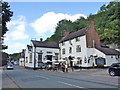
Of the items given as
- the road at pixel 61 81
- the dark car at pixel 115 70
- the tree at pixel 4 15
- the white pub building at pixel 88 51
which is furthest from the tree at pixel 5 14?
the white pub building at pixel 88 51

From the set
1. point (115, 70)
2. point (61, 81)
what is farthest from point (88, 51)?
point (61, 81)

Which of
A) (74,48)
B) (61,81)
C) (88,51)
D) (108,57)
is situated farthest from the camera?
(74,48)

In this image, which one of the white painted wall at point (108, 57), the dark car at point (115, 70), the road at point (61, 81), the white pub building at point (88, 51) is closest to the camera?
the road at point (61, 81)

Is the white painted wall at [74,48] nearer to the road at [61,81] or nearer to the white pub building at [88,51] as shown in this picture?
the white pub building at [88,51]

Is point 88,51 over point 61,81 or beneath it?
over

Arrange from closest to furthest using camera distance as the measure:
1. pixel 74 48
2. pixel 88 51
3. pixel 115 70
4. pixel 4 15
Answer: pixel 4 15 < pixel 115 70 < pixel 88 51 < pixel 74 48

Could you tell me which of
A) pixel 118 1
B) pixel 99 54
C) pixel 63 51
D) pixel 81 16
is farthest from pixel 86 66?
pixel 81 16

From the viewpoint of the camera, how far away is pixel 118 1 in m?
52.3

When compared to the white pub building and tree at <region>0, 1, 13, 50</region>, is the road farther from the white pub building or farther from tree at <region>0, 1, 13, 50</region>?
the white pub building

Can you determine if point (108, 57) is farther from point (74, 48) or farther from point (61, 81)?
point (61, 81)

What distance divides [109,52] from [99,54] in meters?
2.53

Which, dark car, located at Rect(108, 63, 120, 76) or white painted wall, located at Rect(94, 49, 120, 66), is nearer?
dark car, located at Rect(108, 63, 120, 76)

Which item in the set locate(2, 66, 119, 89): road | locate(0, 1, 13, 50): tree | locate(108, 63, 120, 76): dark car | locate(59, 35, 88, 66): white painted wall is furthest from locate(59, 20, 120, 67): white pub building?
locate(0, 1, 13, 50): tree

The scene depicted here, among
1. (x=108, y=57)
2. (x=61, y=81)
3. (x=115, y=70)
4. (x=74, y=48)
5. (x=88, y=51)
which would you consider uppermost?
(x=74, y=48)
